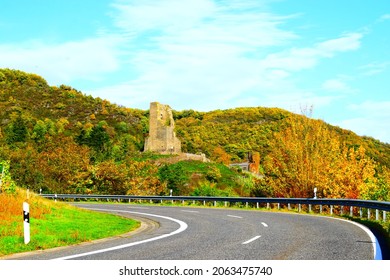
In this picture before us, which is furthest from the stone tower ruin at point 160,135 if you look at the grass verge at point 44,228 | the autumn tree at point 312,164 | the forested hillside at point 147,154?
the grass verge at point 44,228

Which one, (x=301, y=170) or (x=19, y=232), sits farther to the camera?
(x=301, y=170)

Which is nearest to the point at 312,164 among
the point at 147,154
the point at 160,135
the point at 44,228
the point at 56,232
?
the point at 44,228

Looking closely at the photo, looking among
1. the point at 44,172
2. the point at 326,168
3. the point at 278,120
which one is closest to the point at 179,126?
the point at 278,120

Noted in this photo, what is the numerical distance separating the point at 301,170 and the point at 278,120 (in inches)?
6113

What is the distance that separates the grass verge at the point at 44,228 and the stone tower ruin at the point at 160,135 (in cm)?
10037

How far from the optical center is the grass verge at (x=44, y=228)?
12.3 metres

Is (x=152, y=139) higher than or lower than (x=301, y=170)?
higher

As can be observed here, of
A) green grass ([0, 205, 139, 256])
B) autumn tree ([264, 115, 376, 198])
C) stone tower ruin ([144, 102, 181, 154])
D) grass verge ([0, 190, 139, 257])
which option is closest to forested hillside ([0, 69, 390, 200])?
autumn tree ([264, 115, 376, 198])

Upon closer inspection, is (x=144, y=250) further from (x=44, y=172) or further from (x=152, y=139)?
(x=152, y=139)

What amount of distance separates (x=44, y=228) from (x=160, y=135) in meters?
108

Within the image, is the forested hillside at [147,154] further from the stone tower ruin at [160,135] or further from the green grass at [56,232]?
the green grass at [56,232]

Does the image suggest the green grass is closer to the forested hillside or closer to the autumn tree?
the forested hillside
